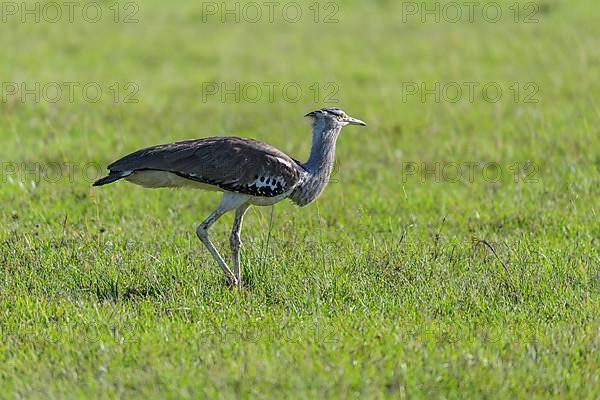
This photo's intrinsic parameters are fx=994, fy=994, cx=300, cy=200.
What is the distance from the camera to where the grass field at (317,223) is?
15.6 ft

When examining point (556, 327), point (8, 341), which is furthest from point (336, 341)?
point (8, 341)

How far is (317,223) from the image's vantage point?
297 inches

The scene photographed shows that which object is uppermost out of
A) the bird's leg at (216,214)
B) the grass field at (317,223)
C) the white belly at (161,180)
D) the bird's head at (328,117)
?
the bird's head at (328,117)

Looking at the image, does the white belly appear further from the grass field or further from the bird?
the grass field

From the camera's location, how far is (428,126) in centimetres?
1076

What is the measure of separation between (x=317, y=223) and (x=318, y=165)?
990 mm

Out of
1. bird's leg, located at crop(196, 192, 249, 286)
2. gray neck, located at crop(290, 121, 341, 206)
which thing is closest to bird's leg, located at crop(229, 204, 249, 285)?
bird's leg, located at crop(196, 192, 249, 286)

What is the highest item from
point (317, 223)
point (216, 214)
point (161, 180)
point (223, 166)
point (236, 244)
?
point (223, 166)

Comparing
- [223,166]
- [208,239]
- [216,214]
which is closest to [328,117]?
[223,166]

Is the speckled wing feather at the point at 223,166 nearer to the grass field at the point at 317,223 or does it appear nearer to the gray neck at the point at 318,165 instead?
the gray neck at the point at 318,165

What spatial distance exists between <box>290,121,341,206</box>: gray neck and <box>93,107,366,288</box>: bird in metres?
0.01

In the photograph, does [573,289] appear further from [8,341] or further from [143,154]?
[8,341]

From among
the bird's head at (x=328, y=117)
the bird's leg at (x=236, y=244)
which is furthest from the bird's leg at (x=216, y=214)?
the bird's head at (x=328, y=117)

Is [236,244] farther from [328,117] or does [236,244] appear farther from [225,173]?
[328,117]
